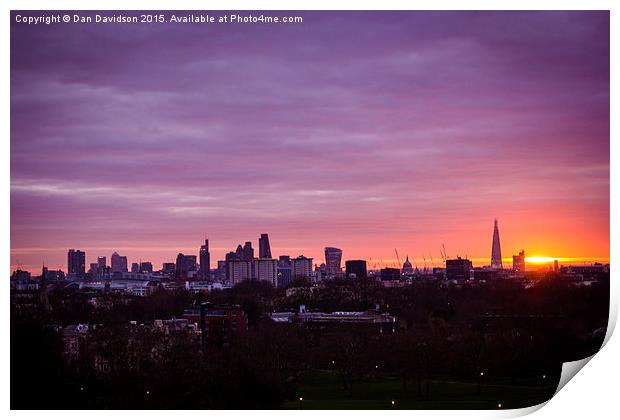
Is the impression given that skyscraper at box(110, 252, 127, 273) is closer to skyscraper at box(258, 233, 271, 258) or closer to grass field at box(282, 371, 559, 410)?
skyscraper at box(258, 233, 271, 258)

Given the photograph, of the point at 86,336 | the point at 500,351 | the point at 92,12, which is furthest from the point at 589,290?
the point at 92,12

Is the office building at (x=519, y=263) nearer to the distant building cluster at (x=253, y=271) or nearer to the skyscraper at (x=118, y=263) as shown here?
the distant building cluster at (x=253, y=271)

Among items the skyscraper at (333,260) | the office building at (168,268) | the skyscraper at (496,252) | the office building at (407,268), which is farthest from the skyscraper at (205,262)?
the skyscraper at (496,252)

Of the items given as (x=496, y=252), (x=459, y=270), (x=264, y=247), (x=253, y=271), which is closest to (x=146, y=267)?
(x=264, y=247)

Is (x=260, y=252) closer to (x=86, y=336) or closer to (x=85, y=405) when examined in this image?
(x=86, y=336)

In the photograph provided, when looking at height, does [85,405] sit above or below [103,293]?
below

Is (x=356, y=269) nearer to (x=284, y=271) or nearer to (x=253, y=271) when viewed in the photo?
(x=284, y=271)

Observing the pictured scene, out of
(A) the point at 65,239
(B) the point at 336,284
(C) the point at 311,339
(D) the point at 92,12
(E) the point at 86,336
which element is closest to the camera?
(D) the point at 92,12
